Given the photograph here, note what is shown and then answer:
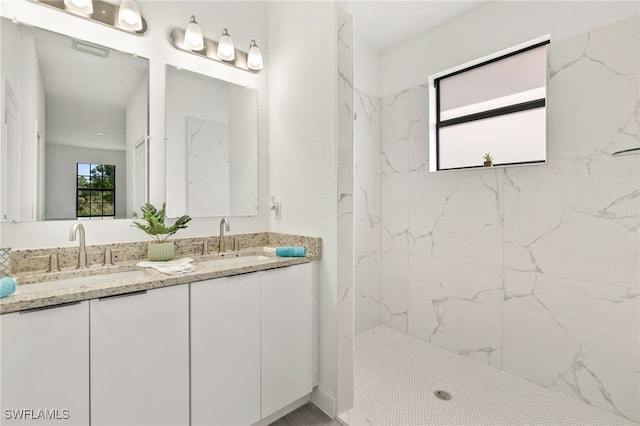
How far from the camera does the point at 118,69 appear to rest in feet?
5.69

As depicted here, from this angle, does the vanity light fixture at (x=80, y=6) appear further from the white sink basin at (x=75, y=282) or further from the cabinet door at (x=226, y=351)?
the cabinet door at (x=226, y=351)

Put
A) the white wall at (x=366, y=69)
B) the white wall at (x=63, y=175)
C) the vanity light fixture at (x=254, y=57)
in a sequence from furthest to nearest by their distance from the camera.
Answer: the white wall at (x=366, y=69) → the vanity light fixture at (x=254, y=57) → the white wall at (x=63, y=175)

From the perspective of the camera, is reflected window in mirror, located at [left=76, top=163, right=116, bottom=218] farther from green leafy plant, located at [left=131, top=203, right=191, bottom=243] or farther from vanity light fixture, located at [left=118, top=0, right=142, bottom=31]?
vanity light fixture, located at [left=118, top=0, right=142, bottom=31]

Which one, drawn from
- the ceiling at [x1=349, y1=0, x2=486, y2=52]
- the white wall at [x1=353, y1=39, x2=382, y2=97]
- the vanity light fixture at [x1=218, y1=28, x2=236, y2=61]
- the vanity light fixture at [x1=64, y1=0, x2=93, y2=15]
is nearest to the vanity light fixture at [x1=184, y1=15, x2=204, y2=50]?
the vanity light fixture at [x1=218, y1=28, x2=236, y2=61]

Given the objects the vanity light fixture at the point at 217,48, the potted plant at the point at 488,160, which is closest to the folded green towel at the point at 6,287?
the vanity light fixture at the point at 217,48

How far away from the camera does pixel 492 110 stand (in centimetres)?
248

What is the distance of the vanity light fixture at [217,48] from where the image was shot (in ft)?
6.25

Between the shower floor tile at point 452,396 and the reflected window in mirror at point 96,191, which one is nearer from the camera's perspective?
the reflected window in mirror at point 96,191

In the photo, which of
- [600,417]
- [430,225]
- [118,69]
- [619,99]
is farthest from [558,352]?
[118,69]

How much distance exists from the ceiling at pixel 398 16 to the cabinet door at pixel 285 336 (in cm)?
212

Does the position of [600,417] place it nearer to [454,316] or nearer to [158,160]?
[454,316]

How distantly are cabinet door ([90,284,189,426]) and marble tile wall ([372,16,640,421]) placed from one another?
82.3 inches

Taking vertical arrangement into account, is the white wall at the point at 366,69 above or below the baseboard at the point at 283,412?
above

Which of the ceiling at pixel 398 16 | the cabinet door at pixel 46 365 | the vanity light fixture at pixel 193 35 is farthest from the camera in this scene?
the ceiling at pixel 398 16
